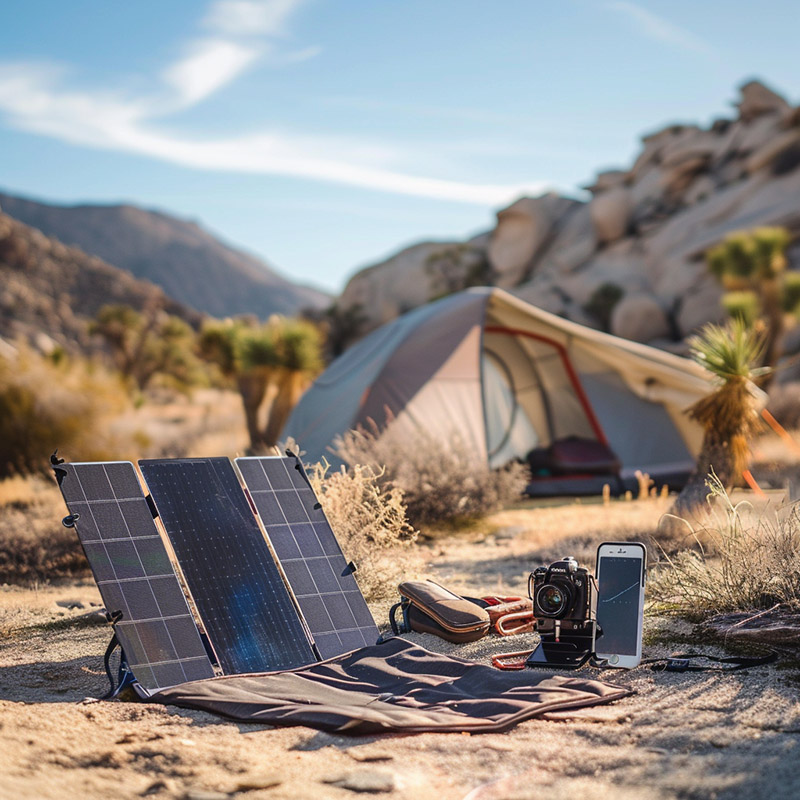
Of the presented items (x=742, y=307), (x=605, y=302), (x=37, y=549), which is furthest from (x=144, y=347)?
(x=37, y=549)

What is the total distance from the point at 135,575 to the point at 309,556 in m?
1.01

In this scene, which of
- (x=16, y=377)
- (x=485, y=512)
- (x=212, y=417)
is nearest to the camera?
(x=485, y=512)

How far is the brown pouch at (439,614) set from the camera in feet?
16.6

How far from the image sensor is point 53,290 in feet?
166

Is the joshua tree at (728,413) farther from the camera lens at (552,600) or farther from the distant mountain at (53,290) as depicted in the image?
the distant mountain at (53,290)

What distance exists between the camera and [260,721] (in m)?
3.67

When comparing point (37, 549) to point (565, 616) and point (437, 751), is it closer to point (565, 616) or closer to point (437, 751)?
point (565, 616)

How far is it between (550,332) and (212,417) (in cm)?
1305

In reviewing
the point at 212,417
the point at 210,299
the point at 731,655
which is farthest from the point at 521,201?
the point at 210,299

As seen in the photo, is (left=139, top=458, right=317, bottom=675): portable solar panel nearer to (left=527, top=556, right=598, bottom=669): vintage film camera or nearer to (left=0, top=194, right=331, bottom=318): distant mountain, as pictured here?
(left=527, top=556, right=598, bottom=669): vintage film camera

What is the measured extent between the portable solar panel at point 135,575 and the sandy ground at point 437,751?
320 mm

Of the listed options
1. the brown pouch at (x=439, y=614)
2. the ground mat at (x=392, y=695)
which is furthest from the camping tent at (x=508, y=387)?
the ground mat at (x=392, y=695)

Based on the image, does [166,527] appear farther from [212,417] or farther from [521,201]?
[521,201]

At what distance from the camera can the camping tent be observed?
11.3m
